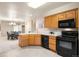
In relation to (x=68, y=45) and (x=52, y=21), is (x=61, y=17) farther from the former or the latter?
(x=68, y=45)

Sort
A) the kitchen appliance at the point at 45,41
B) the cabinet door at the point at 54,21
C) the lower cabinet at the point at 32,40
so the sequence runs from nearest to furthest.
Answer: the cabinet door at the point at 54,21, the kitchen appliance at the point at 45,41, the lower cabinet at the point at 32,40

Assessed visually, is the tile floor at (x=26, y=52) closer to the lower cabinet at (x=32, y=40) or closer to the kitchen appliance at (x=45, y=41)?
the kitchen appliance at (x=45, y=41)

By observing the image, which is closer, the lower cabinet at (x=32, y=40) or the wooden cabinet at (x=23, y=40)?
the wooden cabinet at (x=23, y=40)

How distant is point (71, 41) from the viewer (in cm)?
352

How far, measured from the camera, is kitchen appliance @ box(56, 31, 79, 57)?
3.44 meters

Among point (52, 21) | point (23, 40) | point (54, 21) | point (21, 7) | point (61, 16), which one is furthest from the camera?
point (23, 40)

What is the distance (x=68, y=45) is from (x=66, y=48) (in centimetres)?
17

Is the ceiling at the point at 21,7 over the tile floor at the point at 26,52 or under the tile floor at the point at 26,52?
over

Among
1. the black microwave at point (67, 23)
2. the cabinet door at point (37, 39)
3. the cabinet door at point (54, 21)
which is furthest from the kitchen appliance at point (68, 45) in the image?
the cabinet door at point (37, 39)

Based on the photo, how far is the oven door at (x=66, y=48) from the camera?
3459mm

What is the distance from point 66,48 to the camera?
149 inches

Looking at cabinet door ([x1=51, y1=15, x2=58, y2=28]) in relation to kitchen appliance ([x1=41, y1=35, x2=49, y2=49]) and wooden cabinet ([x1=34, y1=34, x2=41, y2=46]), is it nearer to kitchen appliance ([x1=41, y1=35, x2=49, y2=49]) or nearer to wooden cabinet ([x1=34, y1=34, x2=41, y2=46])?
kitchen appliance ([x1=41, y1=35, x2=49, y2=49])

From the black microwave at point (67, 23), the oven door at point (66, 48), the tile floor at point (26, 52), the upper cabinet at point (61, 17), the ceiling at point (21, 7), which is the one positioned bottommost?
the tile floor at point (26, 52)

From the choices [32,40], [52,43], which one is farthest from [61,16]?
[32,40]
